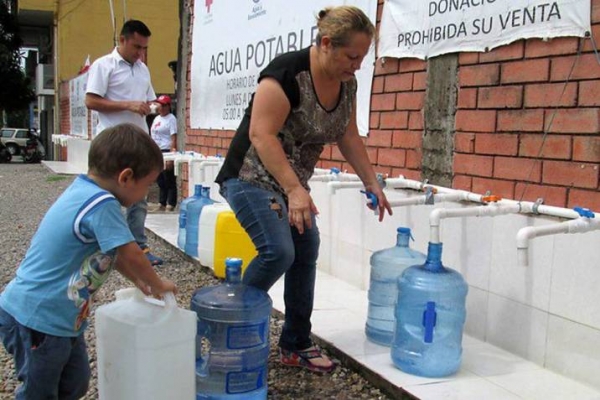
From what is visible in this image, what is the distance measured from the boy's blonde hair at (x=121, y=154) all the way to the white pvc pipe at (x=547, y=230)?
1.44 metres

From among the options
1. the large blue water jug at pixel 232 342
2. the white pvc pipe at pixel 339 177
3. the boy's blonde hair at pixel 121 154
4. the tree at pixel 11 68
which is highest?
the tree at pixel 11 68

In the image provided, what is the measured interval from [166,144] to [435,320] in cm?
705

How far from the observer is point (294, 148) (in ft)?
9.35

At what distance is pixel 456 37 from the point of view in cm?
354

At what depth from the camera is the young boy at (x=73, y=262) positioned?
202 centimetres

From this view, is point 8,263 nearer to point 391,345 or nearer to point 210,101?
point 210,101

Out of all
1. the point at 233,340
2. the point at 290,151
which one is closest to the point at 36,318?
the point at 233,340

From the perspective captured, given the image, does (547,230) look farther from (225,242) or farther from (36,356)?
(225,242)

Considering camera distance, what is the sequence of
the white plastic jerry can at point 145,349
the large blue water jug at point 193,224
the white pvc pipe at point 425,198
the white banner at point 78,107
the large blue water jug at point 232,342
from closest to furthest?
the white plastic jerry can at point 145,349 → the large blue water jug at point 232,342 → the white pvc pipe at point 425,198 → the large blue water jug at point 193,224 → the white banner at point 78,107

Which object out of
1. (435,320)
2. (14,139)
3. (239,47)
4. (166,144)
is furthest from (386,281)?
(14,139)

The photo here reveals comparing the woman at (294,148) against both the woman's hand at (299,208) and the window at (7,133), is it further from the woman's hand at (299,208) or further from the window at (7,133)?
the window at (7,133)

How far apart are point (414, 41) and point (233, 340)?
2.19 meters

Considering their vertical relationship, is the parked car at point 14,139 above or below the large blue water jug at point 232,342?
above

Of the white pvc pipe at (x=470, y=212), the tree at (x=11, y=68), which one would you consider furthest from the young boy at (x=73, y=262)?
the tree at (x=11, y=68)
